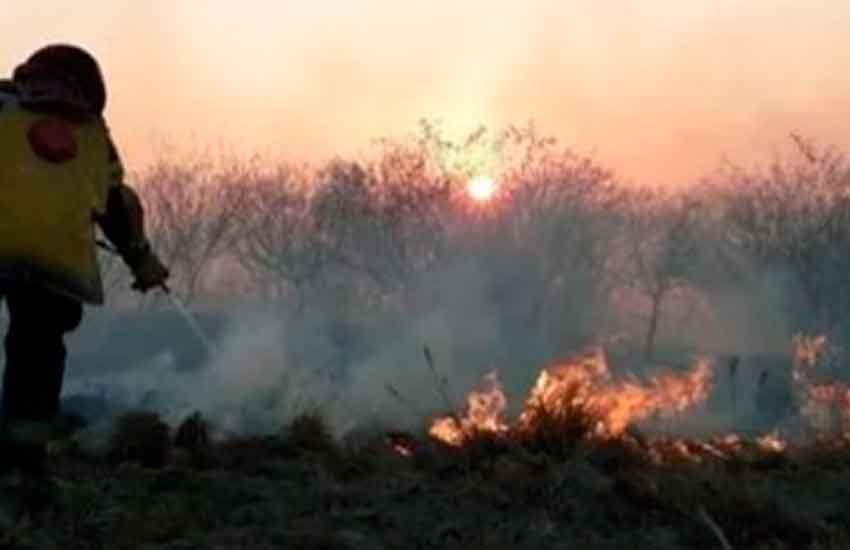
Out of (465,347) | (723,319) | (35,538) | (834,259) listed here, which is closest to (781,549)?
(35,538)

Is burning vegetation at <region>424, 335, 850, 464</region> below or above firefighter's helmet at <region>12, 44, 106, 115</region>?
below

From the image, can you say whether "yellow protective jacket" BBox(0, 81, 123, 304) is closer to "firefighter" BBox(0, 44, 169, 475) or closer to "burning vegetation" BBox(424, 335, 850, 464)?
"firefighter" BBox(0, 44, 169, 475)

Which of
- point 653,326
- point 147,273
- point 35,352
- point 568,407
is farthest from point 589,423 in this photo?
point 653,326

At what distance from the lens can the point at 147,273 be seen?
6031mm

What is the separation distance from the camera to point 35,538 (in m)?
5.00

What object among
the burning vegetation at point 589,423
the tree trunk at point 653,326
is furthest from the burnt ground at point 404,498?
the tree trunk at point 653,326

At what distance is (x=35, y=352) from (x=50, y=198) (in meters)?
0.54

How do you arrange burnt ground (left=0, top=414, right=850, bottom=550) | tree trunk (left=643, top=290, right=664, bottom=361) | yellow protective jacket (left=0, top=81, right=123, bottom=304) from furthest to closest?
1. tree trunk (left=643, top=290, right=664, bottom=361)
2. yellow protective jacket (left=0, top=81, right=123, bottom=304)
3. burnt ground (left=0, top=414, right=850, bottom=550)

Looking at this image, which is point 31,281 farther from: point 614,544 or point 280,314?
point 280,314

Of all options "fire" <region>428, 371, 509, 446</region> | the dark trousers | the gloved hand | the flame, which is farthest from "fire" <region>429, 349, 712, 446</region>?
the dark trousers

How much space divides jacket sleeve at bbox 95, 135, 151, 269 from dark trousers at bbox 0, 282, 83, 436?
1.16 ft

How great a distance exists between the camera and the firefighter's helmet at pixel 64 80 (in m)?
5.67

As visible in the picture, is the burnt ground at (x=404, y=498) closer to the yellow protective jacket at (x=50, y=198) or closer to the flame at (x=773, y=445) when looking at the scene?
the flame at (x=773, y=445)

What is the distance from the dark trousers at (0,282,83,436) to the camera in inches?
222
